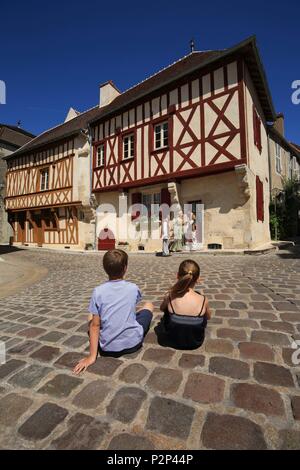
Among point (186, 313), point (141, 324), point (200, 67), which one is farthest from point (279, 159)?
point (141, 324)

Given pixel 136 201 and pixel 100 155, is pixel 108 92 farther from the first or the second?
pixel 136 201

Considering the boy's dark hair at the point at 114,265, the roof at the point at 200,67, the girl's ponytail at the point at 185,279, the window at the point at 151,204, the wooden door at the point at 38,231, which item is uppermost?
the roof at the point at 200,67

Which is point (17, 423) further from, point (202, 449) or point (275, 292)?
point (275, 292)

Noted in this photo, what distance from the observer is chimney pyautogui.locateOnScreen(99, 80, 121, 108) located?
1406 cm

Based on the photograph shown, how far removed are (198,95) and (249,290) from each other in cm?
819

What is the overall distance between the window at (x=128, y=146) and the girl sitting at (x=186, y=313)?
995 cm

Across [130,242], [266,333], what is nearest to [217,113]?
[130,242]

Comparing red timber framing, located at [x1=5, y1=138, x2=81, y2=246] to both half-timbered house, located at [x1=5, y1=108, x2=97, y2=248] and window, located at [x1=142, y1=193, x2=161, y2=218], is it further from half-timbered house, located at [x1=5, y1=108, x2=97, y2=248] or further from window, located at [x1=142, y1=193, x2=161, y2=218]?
window, located at [x1=142, y1=193, x2=161, y2=218]

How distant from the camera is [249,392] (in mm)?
1354

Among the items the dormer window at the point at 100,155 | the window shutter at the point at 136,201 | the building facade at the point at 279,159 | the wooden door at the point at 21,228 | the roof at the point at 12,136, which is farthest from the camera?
the roof at the point at 12,136

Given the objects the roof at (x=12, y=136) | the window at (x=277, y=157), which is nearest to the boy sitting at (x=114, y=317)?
the window at (x=277, y=157)

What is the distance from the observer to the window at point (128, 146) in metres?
11.1

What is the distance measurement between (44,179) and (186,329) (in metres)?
15.5

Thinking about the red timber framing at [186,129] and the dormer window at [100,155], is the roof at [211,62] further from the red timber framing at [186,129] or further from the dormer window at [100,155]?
the dormer window at [100,155]
